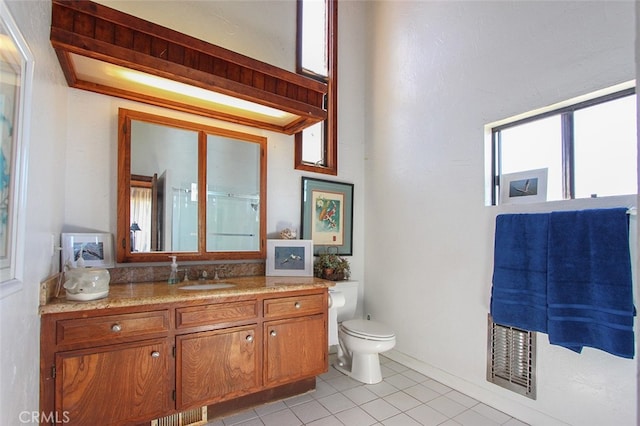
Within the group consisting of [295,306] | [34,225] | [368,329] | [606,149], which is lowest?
[368,329]

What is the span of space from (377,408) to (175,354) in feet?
4.50

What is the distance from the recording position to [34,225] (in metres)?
1.20

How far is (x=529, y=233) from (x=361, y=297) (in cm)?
174

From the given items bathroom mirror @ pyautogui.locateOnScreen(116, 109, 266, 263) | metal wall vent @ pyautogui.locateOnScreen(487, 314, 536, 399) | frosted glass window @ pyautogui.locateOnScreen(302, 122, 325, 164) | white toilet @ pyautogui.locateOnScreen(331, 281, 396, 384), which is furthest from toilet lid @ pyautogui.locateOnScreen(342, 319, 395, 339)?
frosted glass window @ pyautogui.locateOnScreen(302, 122, 325, 164)

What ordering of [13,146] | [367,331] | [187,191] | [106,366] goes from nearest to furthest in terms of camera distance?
[13,146]
[106,366]
[187,191]
[367,331]

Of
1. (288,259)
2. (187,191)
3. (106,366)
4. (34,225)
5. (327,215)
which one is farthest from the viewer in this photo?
(327,215)

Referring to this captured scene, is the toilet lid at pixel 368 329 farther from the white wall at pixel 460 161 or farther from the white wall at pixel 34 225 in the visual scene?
the white wall at pixel 34 225

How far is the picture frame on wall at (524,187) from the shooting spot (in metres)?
1.93

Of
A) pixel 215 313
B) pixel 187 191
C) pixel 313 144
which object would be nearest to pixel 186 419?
pixel 215 313

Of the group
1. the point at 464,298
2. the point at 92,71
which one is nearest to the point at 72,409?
the point at 92,71

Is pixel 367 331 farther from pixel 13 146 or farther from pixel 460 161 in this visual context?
pixel 13 146

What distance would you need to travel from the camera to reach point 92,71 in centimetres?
178

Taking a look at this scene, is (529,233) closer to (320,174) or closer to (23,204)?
(320,174)

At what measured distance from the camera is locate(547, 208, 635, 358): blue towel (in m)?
1.48
